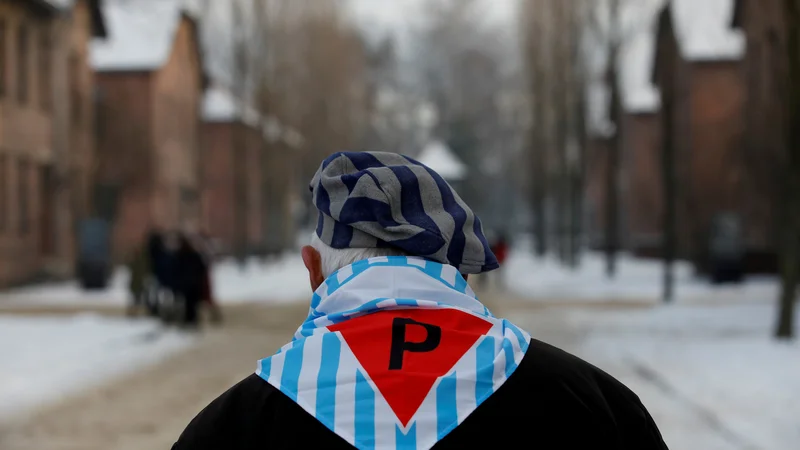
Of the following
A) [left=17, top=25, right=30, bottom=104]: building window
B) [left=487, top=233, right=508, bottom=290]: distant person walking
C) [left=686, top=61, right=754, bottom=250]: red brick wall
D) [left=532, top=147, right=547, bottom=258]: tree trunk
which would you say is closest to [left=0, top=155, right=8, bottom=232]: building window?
[left=17, top=25, right=30, bottom=104]: building window

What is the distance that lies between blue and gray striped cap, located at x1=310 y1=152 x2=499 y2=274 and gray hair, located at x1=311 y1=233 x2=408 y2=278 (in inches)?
0.6

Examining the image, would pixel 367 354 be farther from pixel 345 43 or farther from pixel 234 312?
pixel 345 43

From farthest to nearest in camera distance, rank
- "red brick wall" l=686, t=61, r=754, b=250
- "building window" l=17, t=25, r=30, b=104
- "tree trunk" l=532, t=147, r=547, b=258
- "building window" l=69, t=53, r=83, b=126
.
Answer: "tree trunk" l=532, t=147, r=547, b=258 → "red brick wall" l=686, t=61, r=754, b=250 → "building window" l=69, t=53, r=83, b=126 → "building window" l=17, t=25, r=30, b=104

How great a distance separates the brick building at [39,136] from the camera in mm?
25203

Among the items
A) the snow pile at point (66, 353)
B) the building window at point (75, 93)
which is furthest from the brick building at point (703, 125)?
the snow pile at point (66, 353)

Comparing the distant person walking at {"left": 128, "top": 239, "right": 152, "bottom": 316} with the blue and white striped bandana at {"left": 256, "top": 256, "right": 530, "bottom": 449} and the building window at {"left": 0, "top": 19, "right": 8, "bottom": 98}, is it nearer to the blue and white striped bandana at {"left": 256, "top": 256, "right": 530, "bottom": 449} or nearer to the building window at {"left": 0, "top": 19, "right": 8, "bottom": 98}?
the building window at {"left": 0, "top": 19, "right": 8, "bottom": 98}

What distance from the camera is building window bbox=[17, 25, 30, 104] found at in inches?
1040

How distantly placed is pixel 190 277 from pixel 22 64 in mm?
12662

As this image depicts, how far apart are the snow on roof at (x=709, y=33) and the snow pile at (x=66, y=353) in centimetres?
1300

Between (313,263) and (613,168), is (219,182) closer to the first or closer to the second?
(613,168)

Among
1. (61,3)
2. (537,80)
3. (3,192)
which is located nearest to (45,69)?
(61,3)

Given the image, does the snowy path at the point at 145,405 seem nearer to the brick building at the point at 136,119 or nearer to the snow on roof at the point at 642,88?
the brick building at the point at 136,119

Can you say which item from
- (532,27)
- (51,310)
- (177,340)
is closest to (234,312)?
(51,310)

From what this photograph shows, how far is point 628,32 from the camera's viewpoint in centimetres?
2523
